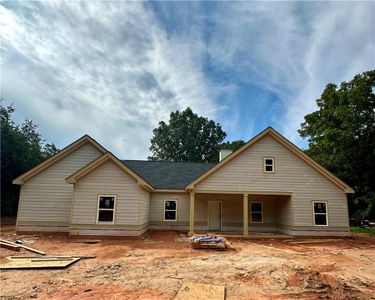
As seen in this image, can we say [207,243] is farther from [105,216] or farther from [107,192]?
[107,192]

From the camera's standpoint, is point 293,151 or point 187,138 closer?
point 293,151

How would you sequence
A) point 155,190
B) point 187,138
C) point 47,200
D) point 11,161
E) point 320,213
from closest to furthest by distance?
point 47,200
point 320,213
point 155,190
point 11,161
point 187,138

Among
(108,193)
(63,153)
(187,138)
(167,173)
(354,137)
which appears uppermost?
(187,138)

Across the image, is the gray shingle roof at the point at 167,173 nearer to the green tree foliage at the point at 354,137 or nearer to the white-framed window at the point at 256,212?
the white-framed window at the point at 256,212

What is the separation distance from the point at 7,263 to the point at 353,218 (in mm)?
28397

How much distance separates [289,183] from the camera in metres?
16.6

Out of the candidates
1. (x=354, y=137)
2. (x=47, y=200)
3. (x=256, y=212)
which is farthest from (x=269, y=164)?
(x=47, y=200)

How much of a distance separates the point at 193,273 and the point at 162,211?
1106 cm

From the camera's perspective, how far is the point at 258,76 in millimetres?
17922

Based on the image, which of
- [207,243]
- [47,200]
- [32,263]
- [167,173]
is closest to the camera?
[32,263]

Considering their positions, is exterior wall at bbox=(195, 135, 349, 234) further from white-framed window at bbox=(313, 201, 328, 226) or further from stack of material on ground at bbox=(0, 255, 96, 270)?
stack of material on ground at bbox=(0, 255, 96, 270)

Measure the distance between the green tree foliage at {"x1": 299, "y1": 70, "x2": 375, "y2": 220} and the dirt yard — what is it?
562 inches

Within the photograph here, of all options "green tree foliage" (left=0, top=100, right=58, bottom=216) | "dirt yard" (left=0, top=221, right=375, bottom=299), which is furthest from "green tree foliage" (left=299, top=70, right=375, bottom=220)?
"green tree foliage" (left=0, top=100, right=58, bottom=216)

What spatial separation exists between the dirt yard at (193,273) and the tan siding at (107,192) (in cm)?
197
